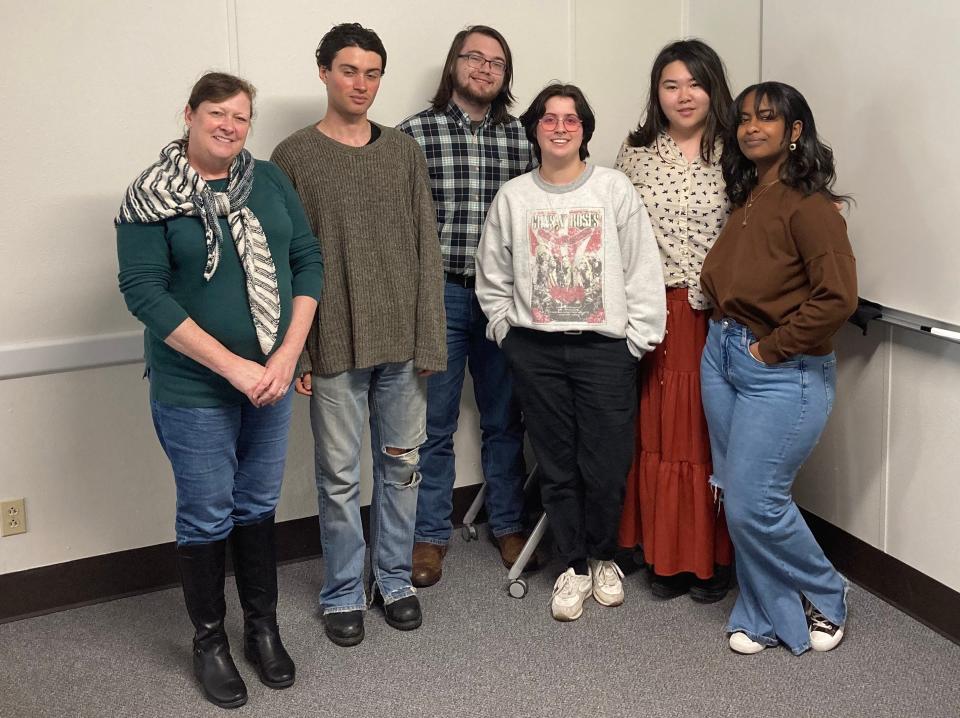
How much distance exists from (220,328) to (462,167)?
91cm

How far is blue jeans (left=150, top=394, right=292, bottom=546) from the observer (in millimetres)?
2346

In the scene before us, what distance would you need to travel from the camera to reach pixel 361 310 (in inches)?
103

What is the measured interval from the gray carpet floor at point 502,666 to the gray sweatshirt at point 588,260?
76 centimetres

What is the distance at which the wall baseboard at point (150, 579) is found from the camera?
2758mm

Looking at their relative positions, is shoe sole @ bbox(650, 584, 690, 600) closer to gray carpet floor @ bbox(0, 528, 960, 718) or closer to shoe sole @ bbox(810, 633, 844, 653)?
gray carpet floor @ bbox(0, 528, 960, 718)

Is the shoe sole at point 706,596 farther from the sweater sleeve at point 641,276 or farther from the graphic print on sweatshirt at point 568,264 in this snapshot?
the graphic print on sweatshirt at point 568,264

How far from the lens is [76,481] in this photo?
2.97 m

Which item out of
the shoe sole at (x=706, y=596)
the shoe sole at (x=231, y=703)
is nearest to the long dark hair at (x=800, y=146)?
the shoe sole at (x=706, y=596)

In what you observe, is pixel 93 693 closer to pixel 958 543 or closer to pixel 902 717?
pixel 902 717

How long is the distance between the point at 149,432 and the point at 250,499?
0.68 metres

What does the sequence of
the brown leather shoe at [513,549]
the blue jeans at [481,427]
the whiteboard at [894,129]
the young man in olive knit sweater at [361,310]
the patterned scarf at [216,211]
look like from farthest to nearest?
1. the brown leather shoe at [513,549]
2. the blue jeans at [481,427]
3. the young man in olive knit sweater at [361,310]
4. the whiteboard at [894,129]
5. the patterned scarf at [216,211]

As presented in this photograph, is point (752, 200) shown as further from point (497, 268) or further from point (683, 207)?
point (497, 268)

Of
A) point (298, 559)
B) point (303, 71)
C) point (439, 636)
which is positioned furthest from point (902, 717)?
point (303, 71)

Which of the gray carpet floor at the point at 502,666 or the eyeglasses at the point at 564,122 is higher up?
the eyeglasses at the point at 564,122
